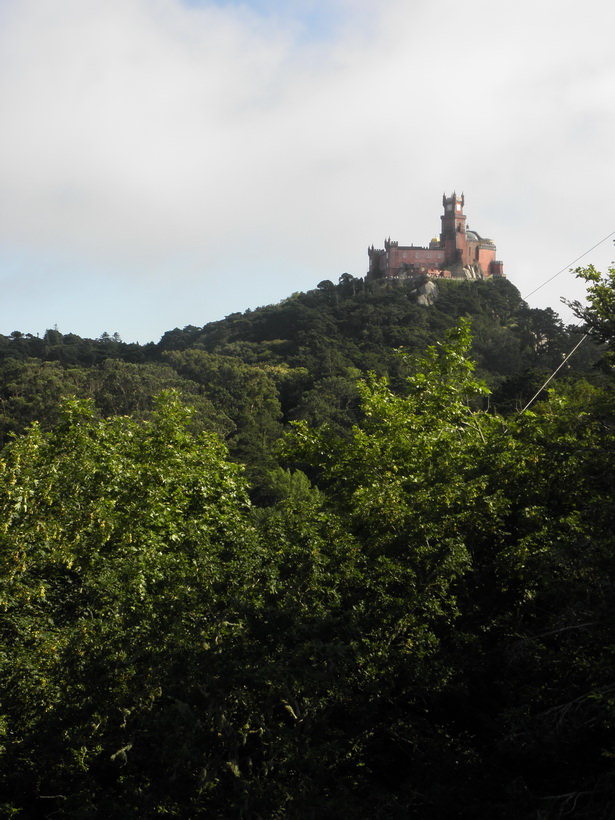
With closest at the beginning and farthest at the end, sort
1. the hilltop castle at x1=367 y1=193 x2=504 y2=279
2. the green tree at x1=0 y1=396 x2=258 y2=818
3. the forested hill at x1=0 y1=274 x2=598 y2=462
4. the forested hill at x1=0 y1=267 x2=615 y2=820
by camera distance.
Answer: the forested hill at x1=0 y1=267 x2=615 y2=820 < the green tree at x1=0 y1=396 x2=258 y2=818 < the forested hill at x1=0 y1=274 x2=598 y2=462 < the hilltop castle at x1=367 y1=193 x2=504 y2=279

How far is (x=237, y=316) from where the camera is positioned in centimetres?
12531

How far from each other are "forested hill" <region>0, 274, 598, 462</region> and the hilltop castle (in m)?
6.18

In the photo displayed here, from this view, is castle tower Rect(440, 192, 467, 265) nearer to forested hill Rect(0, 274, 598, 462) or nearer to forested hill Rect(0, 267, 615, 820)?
forested hill Rect(0, 274, 598, 462)

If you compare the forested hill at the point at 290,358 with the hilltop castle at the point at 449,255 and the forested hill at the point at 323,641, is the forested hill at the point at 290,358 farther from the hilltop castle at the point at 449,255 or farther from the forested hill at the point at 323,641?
the forested hill at the point at 323,641

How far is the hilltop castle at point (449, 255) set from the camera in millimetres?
121875

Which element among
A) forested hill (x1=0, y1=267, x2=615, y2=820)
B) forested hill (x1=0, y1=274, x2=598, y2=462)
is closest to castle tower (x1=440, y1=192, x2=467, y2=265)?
forested hill (x1=0, y1=274, x2=598, y2=462)

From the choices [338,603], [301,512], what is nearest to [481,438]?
[301,512]

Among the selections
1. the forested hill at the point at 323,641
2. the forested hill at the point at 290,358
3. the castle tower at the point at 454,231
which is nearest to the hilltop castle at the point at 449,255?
the castle tower at the point at 454,231

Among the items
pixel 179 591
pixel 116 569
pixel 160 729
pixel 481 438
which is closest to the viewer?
pixel 160 729

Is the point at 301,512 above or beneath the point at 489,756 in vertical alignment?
above

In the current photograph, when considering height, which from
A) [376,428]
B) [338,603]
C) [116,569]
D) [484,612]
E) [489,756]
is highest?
[376,428]

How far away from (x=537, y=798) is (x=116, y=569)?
664 cm

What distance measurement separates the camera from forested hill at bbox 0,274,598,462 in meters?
59.0

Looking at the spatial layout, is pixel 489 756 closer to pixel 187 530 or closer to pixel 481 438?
pixel 187 530
